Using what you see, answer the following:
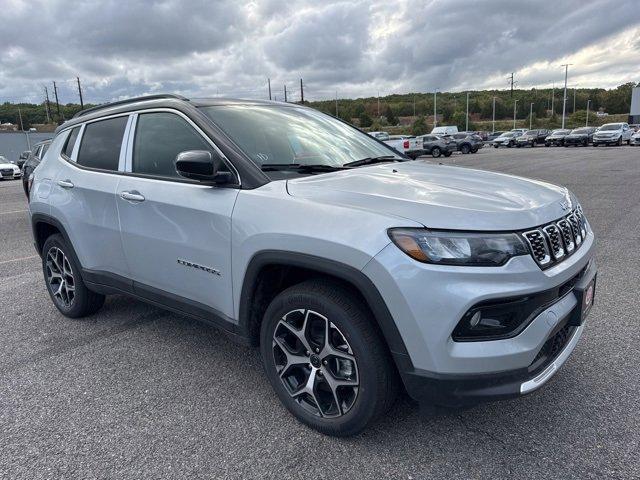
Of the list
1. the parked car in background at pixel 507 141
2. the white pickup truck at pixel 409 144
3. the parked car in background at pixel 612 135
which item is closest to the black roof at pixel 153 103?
the white pickup truck at pixel 409 144

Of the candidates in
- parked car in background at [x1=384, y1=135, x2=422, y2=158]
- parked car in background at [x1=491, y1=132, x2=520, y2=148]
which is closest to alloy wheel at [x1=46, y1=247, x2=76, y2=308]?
parked car in background at [x1=384, y1=135, x2=422, y2=158]

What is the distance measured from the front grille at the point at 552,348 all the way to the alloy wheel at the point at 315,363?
83 cm

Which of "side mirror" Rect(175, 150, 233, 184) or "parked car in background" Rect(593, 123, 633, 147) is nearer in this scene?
"side mirror" Rect(175, 150, 233, 184)

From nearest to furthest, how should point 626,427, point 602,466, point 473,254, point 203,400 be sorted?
point 473,254
point 602,466
point 626,427
point 203,400

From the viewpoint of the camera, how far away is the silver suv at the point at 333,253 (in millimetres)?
2141

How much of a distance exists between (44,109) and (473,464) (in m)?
103

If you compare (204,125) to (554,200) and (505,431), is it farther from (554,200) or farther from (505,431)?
(505,431)

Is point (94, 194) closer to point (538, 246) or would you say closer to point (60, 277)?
point (60, 277)

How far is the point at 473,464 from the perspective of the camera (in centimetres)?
238

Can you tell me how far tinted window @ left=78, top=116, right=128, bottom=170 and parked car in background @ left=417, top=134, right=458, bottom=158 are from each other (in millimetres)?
30761

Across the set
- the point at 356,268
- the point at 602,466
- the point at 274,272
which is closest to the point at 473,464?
the point at 602,466

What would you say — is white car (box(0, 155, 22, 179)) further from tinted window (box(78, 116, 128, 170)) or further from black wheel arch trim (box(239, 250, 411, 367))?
black wheel arch trim (box(239, 250, 411, 367))

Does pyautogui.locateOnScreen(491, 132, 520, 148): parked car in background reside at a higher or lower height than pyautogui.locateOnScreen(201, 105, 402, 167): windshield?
lower

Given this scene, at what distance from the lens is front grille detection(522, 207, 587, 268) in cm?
225
